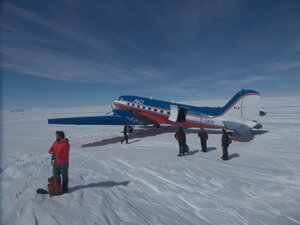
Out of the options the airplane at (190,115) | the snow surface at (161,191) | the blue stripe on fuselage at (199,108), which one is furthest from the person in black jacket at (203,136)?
the blue stripe on fuselage at (199,108)

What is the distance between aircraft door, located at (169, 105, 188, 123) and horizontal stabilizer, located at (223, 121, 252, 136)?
3.80 meters

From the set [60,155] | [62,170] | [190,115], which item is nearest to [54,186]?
[62,170]

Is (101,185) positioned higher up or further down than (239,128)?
further down

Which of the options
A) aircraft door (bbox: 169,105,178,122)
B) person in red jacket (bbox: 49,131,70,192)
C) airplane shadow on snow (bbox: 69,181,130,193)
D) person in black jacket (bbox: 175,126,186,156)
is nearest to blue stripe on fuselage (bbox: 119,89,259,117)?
aircraft door (bbox: 169,105,178,122)

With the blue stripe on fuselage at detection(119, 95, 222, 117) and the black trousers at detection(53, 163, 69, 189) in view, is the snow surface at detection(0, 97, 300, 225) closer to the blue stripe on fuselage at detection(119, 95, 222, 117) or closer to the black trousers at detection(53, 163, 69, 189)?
the black trousers at detection(53, 163, 69, 189)

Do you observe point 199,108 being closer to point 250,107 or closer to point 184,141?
point 250,107

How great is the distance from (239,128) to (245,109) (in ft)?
6.39

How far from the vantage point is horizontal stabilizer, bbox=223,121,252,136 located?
12883 mm

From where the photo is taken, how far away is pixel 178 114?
659 inches

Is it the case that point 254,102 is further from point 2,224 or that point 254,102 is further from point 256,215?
point 2,224

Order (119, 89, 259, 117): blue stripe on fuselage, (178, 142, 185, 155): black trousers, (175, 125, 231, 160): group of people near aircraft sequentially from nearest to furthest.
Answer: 1. (175, 125, 231, 160): group of people near aircraft
2. (178, 142, 185, 155): black trousers
3. (119, 89, 259, 117): blue stripe on fuselage

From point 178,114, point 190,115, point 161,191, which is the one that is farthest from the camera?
point 178,114

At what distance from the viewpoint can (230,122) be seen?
46.9 feet

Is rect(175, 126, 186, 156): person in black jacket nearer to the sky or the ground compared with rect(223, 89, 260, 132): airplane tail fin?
nearer to the ground
